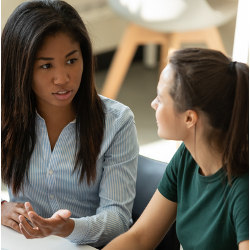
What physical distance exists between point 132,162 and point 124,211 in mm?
134

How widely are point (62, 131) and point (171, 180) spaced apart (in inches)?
14.5

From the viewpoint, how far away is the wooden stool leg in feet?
12.0

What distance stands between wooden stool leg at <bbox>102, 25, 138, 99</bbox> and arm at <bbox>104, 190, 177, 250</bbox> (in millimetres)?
2201

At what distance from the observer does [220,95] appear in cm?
125

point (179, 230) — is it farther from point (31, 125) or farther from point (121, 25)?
point (121, 25)

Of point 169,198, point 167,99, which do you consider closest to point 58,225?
point 169,198

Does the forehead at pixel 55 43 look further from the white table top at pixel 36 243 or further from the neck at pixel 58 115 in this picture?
the white table top at pixel 36 243

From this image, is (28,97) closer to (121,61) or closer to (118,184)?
(118,184)

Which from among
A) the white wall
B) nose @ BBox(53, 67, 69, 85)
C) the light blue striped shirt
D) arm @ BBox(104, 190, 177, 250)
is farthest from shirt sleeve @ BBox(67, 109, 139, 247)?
the white wall

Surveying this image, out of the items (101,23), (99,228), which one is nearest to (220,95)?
(99,228)

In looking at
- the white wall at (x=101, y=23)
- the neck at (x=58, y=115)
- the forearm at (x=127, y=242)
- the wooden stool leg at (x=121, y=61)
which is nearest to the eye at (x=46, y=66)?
the neck at (x=58, y=115)

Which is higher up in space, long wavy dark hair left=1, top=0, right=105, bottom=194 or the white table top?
long wavy dark hair left=1, top=0, right=105, bottom=194

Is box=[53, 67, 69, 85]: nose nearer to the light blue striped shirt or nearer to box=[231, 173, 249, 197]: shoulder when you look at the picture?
the light blue striped shirt

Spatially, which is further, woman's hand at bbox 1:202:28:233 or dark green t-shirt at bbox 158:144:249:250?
woman's hand at bbox 1:202:28:233
